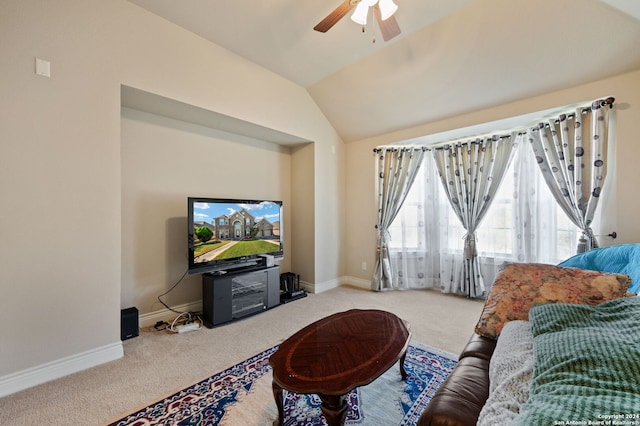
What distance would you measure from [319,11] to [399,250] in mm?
3334

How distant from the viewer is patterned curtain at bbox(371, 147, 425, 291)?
157 inches

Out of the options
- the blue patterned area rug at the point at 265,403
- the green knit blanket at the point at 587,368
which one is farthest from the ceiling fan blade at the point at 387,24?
the blue patterned area rug at the point at 265,403

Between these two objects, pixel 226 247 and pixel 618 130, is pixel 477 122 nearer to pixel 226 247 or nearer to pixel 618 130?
pixel 618 130

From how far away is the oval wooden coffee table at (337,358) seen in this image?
117 centimetres

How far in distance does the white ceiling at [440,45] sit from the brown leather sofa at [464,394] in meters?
2.77

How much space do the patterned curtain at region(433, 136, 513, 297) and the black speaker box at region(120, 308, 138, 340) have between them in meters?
4.01

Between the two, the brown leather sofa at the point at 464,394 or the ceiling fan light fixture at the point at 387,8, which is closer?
the brown leather sofa at the point at 464,394

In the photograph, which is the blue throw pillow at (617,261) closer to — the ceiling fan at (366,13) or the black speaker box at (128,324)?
the ceiling fan at (366,13)

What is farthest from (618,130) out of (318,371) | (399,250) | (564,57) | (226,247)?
(226,247)

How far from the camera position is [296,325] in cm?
279

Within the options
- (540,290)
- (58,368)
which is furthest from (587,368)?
(58,368)

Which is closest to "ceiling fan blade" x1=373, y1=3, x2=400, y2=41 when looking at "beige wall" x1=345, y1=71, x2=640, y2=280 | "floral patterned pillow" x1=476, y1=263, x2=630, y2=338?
"beige wall" x1=345, y1=71, x2=640, y2=280

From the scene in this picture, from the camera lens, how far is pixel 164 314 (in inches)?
114

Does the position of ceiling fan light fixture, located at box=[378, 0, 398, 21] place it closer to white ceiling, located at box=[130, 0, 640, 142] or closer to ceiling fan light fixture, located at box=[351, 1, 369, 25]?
ceiling fan light fixture, located at box=[351, 1, 369, 25]
